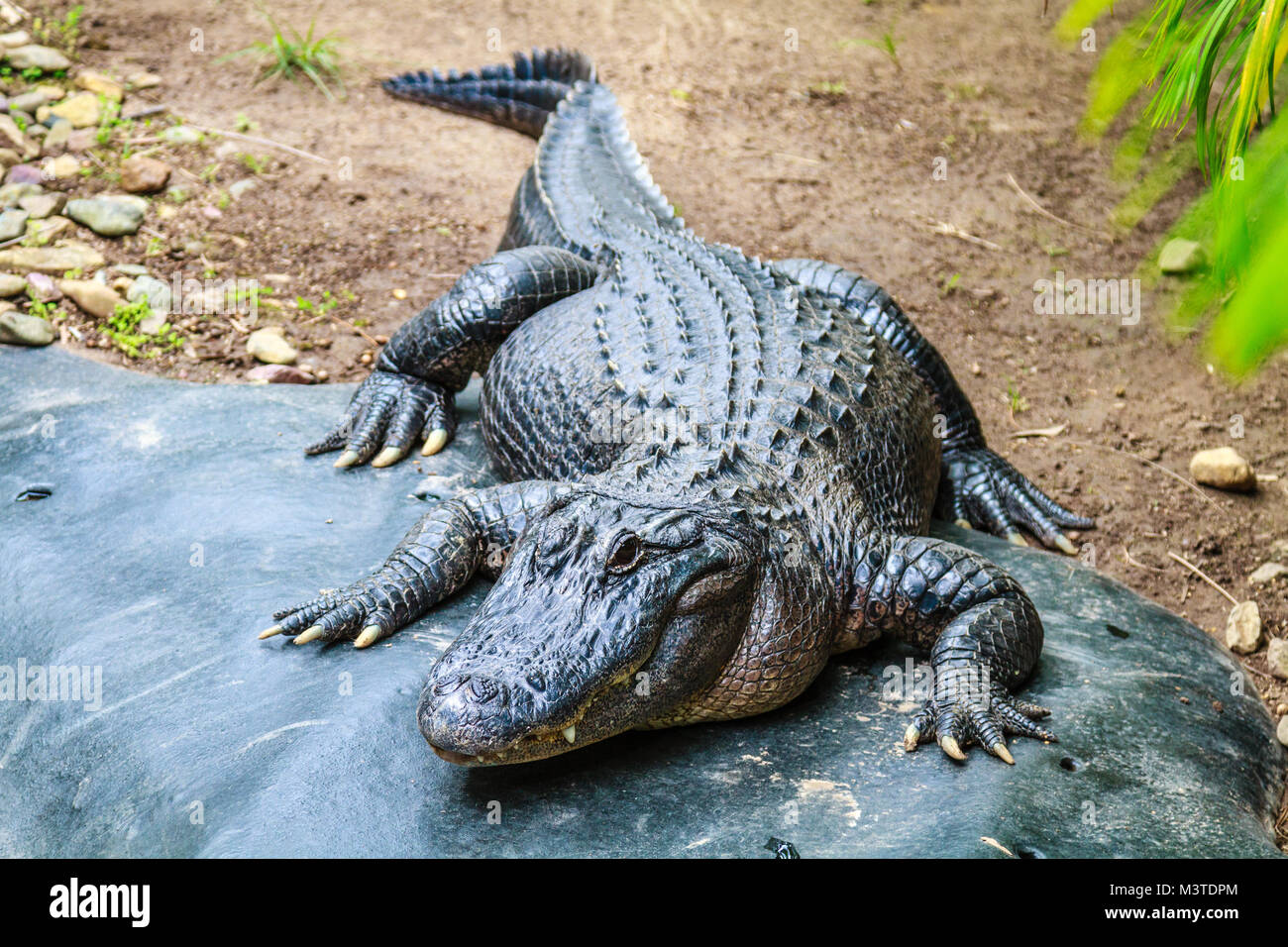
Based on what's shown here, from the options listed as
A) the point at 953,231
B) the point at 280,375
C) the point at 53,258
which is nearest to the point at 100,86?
the point at 53,258

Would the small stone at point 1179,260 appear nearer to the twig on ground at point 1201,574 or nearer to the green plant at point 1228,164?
the twig on ground at point 1201,574

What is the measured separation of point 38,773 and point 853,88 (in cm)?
789

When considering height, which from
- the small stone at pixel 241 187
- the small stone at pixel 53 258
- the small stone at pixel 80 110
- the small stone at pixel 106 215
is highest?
the small stone at pixel 80 110

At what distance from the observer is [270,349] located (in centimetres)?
570

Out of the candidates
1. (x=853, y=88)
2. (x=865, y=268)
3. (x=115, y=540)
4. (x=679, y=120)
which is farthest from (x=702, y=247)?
(x=853, y=88)

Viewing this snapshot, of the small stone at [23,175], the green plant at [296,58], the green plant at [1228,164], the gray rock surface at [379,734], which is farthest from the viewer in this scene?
the green plant at [296,58]

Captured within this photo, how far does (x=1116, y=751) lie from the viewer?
3201 mm

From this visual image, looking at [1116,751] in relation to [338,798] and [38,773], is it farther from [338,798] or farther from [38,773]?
[38,773]

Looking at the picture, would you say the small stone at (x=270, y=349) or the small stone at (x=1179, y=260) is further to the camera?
the small stone at (x=1179, y=260)

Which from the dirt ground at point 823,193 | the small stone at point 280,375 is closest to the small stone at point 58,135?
the dirt ground at point 823,193

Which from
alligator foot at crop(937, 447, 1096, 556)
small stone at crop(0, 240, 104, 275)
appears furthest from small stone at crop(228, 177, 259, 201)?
alligator foot at crop(937, 447, 1096, 556)

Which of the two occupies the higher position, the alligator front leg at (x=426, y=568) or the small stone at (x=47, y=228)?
the alligator front leg at (x=426, y=568)

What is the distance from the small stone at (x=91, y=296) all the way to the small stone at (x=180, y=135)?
1.77m

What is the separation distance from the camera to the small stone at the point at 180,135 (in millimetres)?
7063
